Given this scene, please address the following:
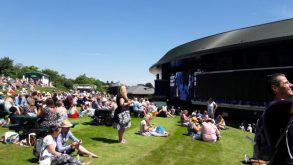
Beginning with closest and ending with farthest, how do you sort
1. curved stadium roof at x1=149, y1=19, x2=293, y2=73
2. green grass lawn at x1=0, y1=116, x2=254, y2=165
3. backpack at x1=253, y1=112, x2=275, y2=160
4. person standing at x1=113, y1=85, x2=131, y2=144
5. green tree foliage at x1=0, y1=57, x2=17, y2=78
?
backpack at x1=253, y1=112, x2=275, y2=160 → green grass lawn at x1=0, y1=116, x2=254, y2=165 → person standing at x1=113, y1=85, x2=131, y2=144 → curved stadium roof at x1=149, y1=19, x2=293, y2=73 → green tree foliage at x1=0, y1=57, x2=17, y2=78

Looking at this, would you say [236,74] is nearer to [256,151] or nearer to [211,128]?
[211,128]

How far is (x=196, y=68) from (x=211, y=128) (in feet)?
71.2

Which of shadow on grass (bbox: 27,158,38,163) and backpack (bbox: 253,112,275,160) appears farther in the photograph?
shadow on grass (bbox: 27,158,38,163)

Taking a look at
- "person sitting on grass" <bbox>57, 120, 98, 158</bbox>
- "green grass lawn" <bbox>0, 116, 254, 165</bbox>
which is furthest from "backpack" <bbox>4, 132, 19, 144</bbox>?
"person sitting on grass" <bbox>57, 120, 98, 158</bbox>

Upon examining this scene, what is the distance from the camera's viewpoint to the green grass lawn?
9344mm

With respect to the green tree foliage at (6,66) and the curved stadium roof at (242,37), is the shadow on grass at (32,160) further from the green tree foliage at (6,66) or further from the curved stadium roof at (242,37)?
the green tree foliage at (6,66)

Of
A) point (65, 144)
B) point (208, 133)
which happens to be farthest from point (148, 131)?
point (65, 144)

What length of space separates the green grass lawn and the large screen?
19959mm

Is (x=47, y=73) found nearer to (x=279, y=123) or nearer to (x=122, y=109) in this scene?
(x=122, y=109)

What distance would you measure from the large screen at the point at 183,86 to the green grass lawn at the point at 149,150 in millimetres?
19959

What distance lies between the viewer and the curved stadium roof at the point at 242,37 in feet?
81.1

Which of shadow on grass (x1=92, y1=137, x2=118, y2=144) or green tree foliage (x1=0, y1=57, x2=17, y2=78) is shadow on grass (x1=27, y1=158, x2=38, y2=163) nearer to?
shadow on grass (x1=92, y1=137, x2=118, y2=144)

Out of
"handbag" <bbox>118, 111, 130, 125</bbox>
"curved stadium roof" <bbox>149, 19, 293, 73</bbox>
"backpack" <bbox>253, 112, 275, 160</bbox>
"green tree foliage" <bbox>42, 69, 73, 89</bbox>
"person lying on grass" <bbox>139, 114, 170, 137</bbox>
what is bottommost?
"person lying on grass" <bbox>139, 114, 170, 137</bbox>

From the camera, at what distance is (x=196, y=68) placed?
3506 cm
